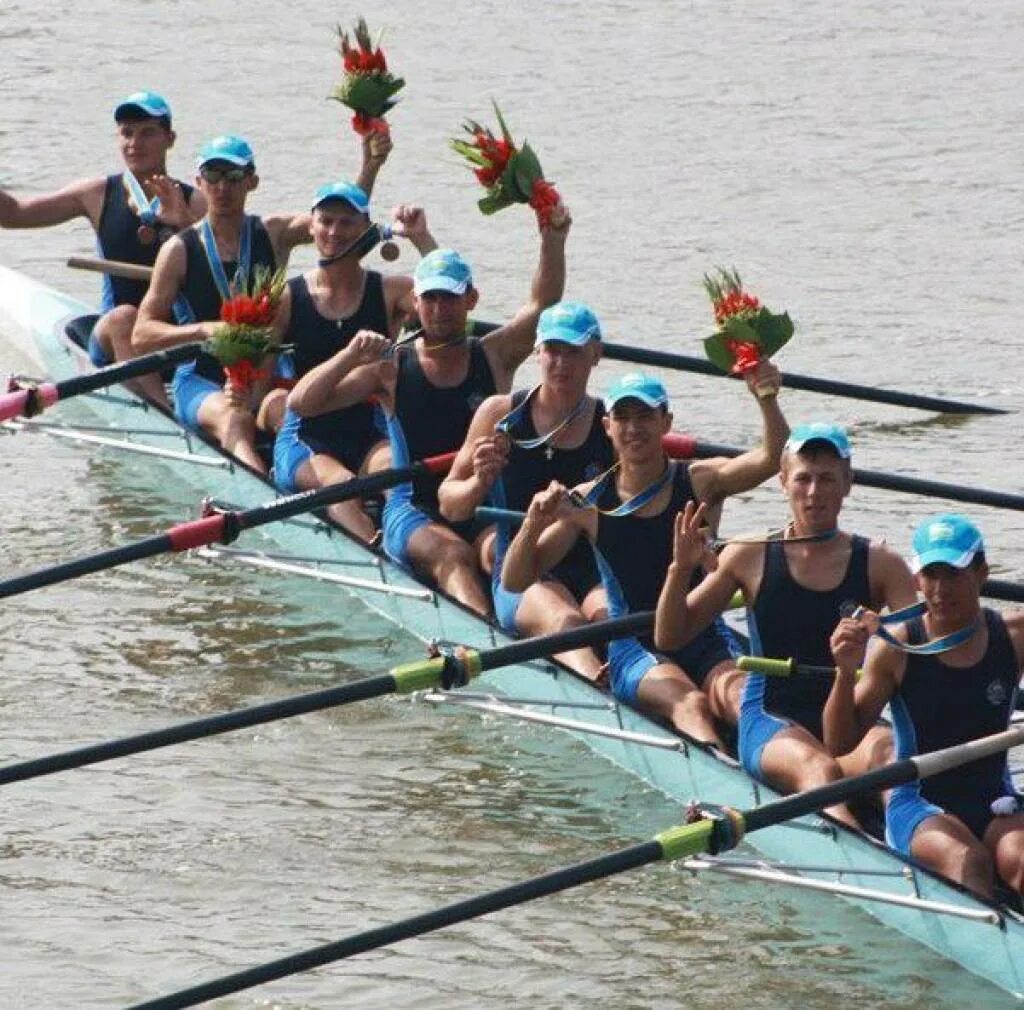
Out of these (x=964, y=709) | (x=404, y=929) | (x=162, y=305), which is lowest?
(x=404, y=929)

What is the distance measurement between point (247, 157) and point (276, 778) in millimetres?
3539

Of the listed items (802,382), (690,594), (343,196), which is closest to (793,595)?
(690,594)

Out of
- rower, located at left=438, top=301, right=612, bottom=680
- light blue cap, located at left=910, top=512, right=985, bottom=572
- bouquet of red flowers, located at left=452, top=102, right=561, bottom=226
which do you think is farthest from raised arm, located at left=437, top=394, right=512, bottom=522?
light blue cap, located at left=910, top=512, right=985, bottom=572

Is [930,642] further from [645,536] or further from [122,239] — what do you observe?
[122,239]

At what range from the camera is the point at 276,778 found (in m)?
10.9

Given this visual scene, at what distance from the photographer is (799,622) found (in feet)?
30.2

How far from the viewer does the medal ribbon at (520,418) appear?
34.9ft

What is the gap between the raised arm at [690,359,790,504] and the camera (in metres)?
9.70

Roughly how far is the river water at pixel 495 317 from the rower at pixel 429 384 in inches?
29.1

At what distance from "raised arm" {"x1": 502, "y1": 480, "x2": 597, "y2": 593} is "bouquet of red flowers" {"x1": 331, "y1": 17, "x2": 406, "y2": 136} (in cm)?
370

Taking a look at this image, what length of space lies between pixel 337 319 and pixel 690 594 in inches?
146

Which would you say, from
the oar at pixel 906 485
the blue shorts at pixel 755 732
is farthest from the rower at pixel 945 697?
the oar at pixel 906 485

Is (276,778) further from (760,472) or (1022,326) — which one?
(1022,326)

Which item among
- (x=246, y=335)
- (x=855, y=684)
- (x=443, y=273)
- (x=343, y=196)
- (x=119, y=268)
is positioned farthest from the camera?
(x=119, y=268)
